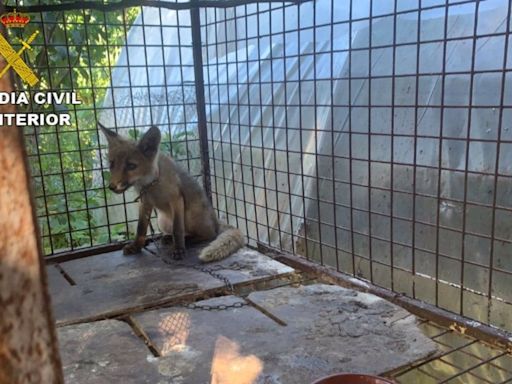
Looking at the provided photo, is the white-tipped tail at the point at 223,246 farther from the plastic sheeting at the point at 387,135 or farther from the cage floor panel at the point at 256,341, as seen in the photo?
the cage floor panel at the point at 256,341

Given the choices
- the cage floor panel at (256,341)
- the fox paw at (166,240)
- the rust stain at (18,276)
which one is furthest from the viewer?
the fox paw at (166,240)

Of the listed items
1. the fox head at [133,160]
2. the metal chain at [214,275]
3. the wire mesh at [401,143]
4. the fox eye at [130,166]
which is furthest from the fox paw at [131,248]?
the wire mesh at [401,143]

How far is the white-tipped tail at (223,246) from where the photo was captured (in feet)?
10.9

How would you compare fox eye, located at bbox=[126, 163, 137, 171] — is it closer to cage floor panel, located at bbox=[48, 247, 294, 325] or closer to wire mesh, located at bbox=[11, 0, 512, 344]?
wire mesh, located at bbox=[11, 0, 512, 344]

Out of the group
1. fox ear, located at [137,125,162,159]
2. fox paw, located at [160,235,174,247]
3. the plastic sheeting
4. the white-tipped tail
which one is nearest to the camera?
the plastic sheeting

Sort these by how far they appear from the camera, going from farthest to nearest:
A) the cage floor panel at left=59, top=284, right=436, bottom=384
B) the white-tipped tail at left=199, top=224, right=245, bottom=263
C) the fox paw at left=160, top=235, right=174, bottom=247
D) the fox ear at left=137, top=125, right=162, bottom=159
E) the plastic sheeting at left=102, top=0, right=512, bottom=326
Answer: the fox paw at left=160, top=235, right=174, bottom=247, the fox ear at left=137, top=125, right=162, bottom=159, the white-tipped tail at left=199, top=224, right=245, bottom=263, the plastic sheeting at left=102, top=0, right=512, bottom=326, the cage floor panel at left=59, top=284, right=436, bottom=384

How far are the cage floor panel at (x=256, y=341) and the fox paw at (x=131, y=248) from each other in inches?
41.5

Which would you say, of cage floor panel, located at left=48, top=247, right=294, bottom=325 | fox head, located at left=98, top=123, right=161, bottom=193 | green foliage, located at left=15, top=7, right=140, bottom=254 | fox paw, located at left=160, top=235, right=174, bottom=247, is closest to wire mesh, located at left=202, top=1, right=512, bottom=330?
cage floor panel, located at left=48, top=247, right=294, bottom=325

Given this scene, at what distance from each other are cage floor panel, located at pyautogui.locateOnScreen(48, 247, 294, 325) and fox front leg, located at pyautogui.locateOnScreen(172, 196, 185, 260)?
0.07m

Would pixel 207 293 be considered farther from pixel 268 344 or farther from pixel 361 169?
pixel 361 169

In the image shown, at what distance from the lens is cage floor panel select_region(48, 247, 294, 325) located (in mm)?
2717

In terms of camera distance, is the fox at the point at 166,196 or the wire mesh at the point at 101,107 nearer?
the fox at the point at 166,196

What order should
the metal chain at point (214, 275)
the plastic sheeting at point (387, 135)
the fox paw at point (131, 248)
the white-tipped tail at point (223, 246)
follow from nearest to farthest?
the metal chain at point (214, 275), the plastic sheeting at point (387, 135), the white-tipped tail at point (223, 246), the fox paw at point (131, 248)

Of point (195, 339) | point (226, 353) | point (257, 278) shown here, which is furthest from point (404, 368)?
point (257, 278)
